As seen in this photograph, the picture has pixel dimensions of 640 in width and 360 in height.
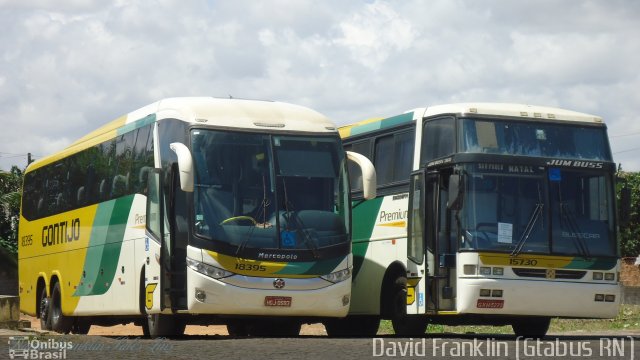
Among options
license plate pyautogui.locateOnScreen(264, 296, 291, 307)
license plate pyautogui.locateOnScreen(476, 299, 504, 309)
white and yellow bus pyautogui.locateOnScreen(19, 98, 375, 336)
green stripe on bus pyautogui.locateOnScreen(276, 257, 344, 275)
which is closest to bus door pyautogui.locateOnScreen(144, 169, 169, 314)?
white and yellow bus pyautogui.locateOnScreen(19, 98, 375, 336)

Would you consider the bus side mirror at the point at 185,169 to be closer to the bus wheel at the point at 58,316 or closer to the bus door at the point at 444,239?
the bus door at the point at 444,239

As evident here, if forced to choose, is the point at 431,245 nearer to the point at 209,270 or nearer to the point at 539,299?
the point at 539,299

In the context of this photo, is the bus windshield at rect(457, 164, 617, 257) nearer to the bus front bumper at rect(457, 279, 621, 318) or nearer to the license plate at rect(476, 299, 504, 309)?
the bus front bumper at rect(457, 279, 621, 318)

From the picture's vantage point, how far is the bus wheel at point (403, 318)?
69.2ft

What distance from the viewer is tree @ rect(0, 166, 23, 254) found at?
45500mm

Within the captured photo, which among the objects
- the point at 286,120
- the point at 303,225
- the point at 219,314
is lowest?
the point at 219,314

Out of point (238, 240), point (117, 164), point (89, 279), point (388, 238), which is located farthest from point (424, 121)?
point (89, 279)

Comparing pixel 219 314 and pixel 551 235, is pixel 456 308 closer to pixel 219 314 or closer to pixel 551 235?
pixel 551 235

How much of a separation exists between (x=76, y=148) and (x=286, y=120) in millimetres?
7073

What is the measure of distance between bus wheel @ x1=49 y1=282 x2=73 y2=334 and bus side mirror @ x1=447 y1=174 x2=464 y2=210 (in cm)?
955

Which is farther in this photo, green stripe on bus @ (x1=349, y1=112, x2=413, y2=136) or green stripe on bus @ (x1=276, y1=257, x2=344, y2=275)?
green stripe on bus @ (x1=349, y1=112, x2=413, y2=136)

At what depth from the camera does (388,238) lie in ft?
70.8

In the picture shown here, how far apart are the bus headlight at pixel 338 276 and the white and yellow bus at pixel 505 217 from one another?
50.4 inches

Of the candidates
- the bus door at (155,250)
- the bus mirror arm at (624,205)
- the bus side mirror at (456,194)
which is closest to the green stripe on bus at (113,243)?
the bus door at (155,250)
